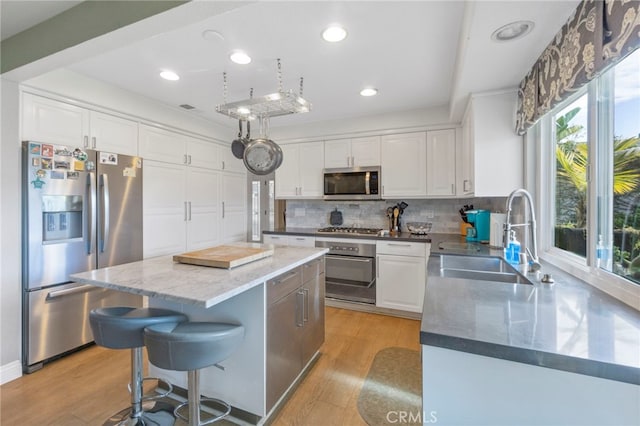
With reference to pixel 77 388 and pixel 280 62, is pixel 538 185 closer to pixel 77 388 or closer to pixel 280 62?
pixel 280 62

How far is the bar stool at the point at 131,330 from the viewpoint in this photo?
1353 mm

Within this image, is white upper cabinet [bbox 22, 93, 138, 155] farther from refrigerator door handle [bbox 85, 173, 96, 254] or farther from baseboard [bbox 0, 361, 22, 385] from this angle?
baseboard [bbox 0, 361, 22, 385]

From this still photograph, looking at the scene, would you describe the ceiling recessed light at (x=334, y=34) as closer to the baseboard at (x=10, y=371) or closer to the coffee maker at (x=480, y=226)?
the coffee maker at (x=480, y=226)

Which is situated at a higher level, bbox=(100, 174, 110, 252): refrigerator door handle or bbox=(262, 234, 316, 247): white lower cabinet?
bbox=(100, 174, 110, 252): refrigerator door handle

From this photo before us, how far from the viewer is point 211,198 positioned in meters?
3.80

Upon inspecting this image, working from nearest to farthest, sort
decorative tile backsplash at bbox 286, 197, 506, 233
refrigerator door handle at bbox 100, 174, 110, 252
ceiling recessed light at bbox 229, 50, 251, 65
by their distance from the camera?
1. ceiling recessed light at bbox 229, 50, 251, 65
2. refrigerator door handle at bbox 100, 174, 110, 252
3. decorative tile backsplash at bbox 286, 197, 506, 233

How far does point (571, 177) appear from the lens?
5.93 ft

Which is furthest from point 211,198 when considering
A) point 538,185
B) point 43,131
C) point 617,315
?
point 617,315

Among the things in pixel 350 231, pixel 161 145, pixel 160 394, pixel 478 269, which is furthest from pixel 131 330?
pixel 350 231

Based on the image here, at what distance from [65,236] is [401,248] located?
3.11m

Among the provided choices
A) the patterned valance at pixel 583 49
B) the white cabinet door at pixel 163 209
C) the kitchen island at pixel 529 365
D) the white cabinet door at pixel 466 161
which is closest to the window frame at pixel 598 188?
the patterned valance at pixel 583 49

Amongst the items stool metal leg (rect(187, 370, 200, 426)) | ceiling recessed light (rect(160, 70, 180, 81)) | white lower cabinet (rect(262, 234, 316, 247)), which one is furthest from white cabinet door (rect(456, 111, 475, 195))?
ceiling recessed light (rect(160, 70, 180, 81))

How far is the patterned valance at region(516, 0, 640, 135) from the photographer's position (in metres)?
0.96

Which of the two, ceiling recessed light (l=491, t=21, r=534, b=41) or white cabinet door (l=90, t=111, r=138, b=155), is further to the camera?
white cabinet door (l=90, t=111, r=138, b=155)
